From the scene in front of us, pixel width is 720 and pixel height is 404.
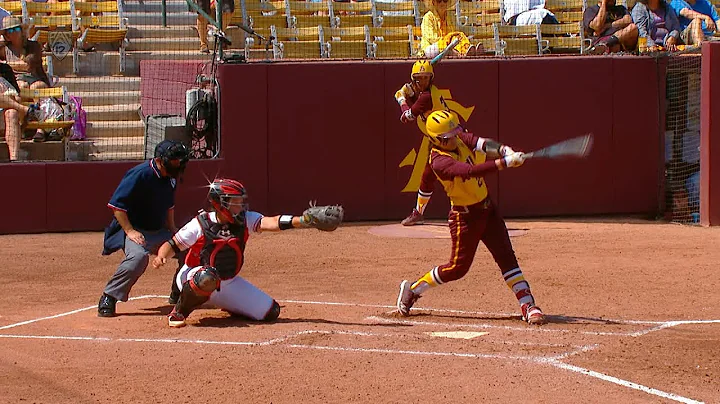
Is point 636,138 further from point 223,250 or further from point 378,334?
point 223,250

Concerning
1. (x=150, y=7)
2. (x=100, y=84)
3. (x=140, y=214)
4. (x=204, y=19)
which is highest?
(x=150, y=7)

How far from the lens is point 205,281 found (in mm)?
8047

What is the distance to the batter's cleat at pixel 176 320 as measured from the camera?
8297 millimetres

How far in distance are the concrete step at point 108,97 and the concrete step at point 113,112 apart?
70 millimetres

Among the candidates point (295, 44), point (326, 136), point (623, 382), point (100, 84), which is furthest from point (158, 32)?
point (623, 382)

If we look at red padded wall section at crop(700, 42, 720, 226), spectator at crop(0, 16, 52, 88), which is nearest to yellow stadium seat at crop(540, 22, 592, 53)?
red padded wall section at crop(700, 42, 720, 226)

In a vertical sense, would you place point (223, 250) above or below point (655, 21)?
below

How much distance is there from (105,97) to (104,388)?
34.6 ft

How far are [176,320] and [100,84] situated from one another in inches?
352

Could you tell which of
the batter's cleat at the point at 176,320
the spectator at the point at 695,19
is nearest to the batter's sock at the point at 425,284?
the batter's cleat at the point at 176,320

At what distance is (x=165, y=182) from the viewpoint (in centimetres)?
925

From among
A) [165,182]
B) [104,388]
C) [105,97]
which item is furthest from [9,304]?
[105,97]

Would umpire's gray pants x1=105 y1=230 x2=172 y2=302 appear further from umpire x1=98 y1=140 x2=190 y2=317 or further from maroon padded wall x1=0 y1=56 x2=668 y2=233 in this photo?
maroon padded wall x1=0 y1=56 x2=668 y2=233

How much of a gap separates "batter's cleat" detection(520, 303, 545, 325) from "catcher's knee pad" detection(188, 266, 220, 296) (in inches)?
95.7
